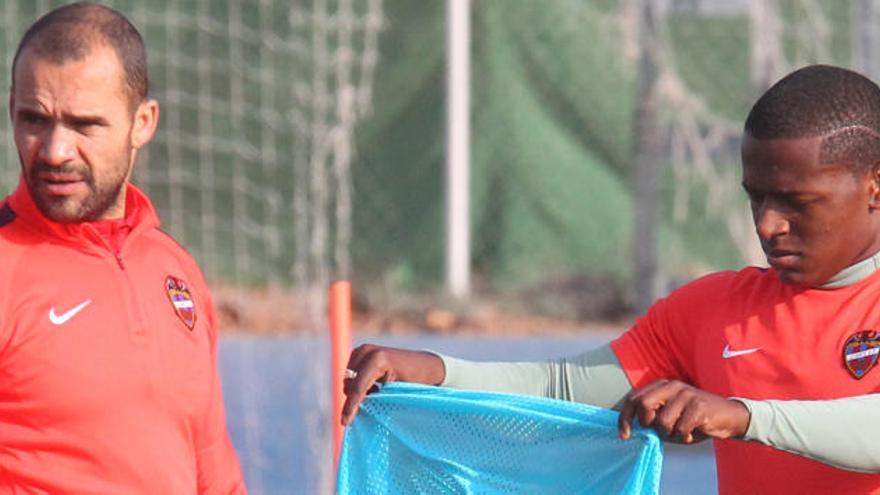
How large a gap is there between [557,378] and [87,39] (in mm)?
1124

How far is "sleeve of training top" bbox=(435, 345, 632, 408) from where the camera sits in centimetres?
365

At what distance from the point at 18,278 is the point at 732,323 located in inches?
52.3

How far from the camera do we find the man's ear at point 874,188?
3.38 m

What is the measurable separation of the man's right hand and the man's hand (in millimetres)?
590

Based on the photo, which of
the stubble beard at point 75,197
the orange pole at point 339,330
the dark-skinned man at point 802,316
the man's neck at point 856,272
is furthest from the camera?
the orange pole at point 339,330

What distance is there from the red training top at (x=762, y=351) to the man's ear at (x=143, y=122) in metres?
1.05

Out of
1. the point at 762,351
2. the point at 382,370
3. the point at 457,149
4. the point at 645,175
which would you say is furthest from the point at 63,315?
the point at 645,175

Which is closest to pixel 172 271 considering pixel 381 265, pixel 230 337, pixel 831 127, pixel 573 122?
pixel 831 127

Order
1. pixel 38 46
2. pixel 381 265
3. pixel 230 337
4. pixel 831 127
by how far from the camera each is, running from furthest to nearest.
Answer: pixel 381 265
pixel 230 337
pixel 38 46
pixel 831 127

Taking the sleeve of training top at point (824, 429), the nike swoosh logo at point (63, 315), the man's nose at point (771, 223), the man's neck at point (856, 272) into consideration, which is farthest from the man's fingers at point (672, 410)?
the nike swoosh logo at point (63, 315)

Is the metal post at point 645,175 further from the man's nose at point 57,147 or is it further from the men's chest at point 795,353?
the man's nose at point 57,147

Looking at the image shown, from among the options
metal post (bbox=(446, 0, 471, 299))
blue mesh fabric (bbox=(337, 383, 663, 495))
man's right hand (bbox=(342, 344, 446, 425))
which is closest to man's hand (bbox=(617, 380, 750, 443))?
blue mesh fabric (bbox=(337, 383, 663, 495))

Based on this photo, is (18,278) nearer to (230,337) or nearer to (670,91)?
(230,337)

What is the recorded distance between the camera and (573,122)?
28.1 feet
